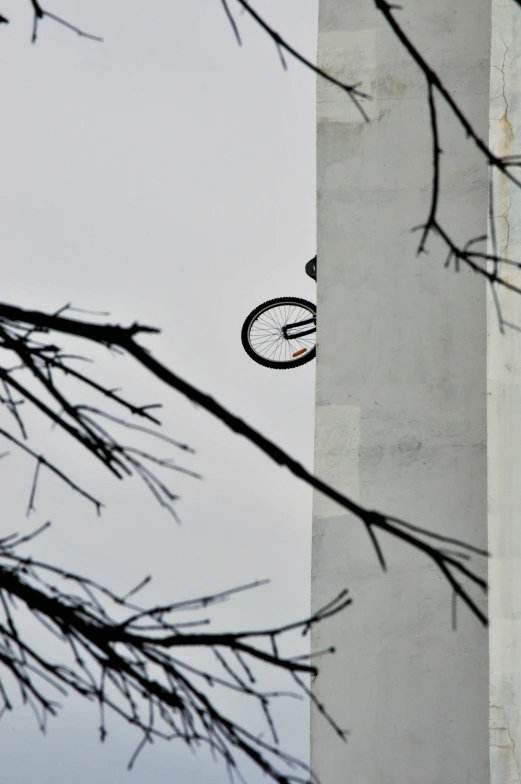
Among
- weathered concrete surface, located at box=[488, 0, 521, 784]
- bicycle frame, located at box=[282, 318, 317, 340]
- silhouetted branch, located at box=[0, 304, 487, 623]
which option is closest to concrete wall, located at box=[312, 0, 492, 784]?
weathered concrete surface, located at box=[488, 0, 521, 784]

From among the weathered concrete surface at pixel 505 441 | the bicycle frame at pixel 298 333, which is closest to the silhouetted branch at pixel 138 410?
the weathered concrete surface at pixel 505 441

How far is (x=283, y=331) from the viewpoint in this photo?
865cm

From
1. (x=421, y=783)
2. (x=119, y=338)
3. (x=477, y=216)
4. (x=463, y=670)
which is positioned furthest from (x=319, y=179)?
(x=119, y=338)

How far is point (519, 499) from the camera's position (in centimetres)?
497

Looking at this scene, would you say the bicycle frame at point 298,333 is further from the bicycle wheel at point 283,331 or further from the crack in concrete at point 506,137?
the crack in concrete at point 506,137

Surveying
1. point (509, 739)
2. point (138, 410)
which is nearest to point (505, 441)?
point (509, 739)

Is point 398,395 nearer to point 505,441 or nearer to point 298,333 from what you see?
point 505,441

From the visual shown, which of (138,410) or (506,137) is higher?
(506,137)

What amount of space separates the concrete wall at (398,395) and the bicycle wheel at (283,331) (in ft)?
6.41

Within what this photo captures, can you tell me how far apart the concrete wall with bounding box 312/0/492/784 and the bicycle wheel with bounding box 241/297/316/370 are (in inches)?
76.9

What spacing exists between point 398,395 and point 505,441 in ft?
4.59

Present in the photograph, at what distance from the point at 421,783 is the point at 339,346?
2.34 metres

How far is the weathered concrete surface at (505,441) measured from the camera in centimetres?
479

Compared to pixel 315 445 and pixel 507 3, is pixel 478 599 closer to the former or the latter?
pixel 315 445
